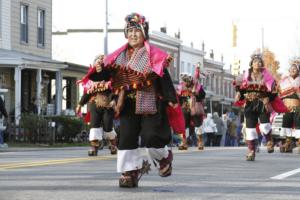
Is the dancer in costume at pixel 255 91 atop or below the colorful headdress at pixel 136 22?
below

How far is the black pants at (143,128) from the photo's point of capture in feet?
31.3

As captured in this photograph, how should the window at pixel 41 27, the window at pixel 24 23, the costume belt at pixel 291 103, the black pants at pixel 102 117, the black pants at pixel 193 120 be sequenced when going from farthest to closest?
the window at pixel 41 27
the window at pixel 24 23
the black pants at pixel 193 120
the costume belt at pixel 291 103
the black pants at pixel 102 117

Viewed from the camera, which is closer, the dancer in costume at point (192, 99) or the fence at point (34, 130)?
the dancer in costume at point (192, 99)

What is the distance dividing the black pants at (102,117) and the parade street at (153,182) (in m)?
2.94

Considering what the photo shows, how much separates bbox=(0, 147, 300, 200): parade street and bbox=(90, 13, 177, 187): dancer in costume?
0.31 meters

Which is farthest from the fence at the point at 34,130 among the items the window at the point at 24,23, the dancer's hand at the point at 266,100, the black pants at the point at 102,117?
the dancer's hand at the point at 266,100

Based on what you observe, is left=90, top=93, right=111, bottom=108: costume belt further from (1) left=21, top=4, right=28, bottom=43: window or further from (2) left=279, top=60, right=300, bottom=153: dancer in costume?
(1) left=21, top=4, right=28, bottom=43: window

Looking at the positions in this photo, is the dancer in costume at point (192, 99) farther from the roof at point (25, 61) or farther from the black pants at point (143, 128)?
the roof at point (25, 61)

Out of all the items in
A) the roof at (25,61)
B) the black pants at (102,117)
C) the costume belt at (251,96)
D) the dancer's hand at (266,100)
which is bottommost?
the black pants at (102,117)

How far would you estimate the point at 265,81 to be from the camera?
16.1 metres

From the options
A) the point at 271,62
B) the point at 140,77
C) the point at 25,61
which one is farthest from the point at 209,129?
the point at 271,62

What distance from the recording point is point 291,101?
1992 centimetres

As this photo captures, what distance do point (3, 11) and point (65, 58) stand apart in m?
29.8

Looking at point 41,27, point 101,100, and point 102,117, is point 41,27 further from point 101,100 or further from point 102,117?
point 101,100
